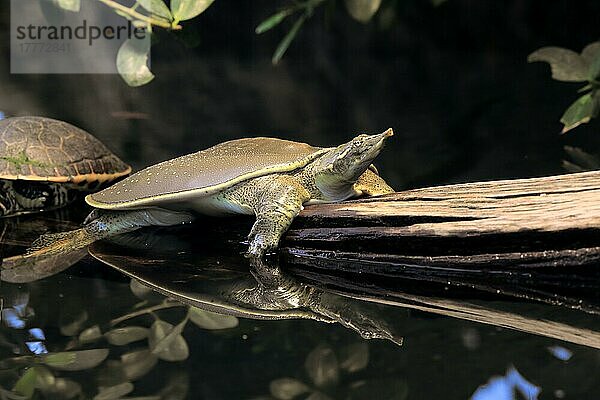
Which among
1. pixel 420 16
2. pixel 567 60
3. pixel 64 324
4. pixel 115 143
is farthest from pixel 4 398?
pixel 420 16

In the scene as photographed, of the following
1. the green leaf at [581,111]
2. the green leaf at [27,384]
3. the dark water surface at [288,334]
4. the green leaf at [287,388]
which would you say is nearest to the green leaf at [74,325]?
the dark water surface at [288,334]

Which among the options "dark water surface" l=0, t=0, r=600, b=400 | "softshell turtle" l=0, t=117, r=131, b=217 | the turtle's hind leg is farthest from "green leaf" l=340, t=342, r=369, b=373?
"softshell turtle" l=0, t=117, r=131, b=217

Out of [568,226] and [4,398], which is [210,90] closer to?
[568,226]

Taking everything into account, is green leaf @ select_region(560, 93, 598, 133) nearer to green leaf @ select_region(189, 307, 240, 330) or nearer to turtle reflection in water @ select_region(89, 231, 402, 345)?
turtle reflection in water @ select_region(89, 231, 402, 345)

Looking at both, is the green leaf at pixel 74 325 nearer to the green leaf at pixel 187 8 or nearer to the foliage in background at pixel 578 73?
the green leaf at pixel 187 8

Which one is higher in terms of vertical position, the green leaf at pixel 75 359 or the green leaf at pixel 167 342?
the green leaf at pixel 167 342
